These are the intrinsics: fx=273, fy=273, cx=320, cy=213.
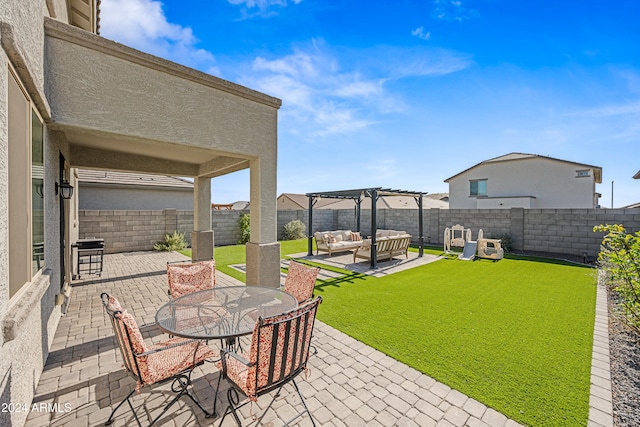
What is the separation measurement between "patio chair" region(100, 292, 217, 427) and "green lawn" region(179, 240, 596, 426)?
2482mm

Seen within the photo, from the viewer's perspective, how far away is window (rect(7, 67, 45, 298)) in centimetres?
225

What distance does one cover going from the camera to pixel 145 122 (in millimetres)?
4371

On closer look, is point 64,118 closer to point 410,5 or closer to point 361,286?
point 361,286

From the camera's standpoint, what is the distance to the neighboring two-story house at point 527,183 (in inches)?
770

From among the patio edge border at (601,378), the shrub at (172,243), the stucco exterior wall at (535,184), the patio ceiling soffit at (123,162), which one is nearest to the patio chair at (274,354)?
the patio edge border at (601,378)

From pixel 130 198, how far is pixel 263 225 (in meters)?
12.7

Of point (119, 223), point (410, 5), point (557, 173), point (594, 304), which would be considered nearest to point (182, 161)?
point (119, 223)

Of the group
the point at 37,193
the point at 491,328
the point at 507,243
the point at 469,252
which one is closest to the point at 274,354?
the point at 37,193

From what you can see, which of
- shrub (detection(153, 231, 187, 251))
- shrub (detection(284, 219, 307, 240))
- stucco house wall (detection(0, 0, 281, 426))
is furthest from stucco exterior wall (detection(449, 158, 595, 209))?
shrub (detection(153, 231, 187, 251))

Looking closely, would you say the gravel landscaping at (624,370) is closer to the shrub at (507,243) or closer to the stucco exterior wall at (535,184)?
the shrub at (507,243)

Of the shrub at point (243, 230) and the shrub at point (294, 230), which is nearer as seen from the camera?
the shrub at point (243, 230)

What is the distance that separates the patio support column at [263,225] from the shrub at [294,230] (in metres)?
10.8

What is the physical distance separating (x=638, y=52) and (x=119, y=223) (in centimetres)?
1799

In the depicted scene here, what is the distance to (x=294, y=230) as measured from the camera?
56.5 feet
